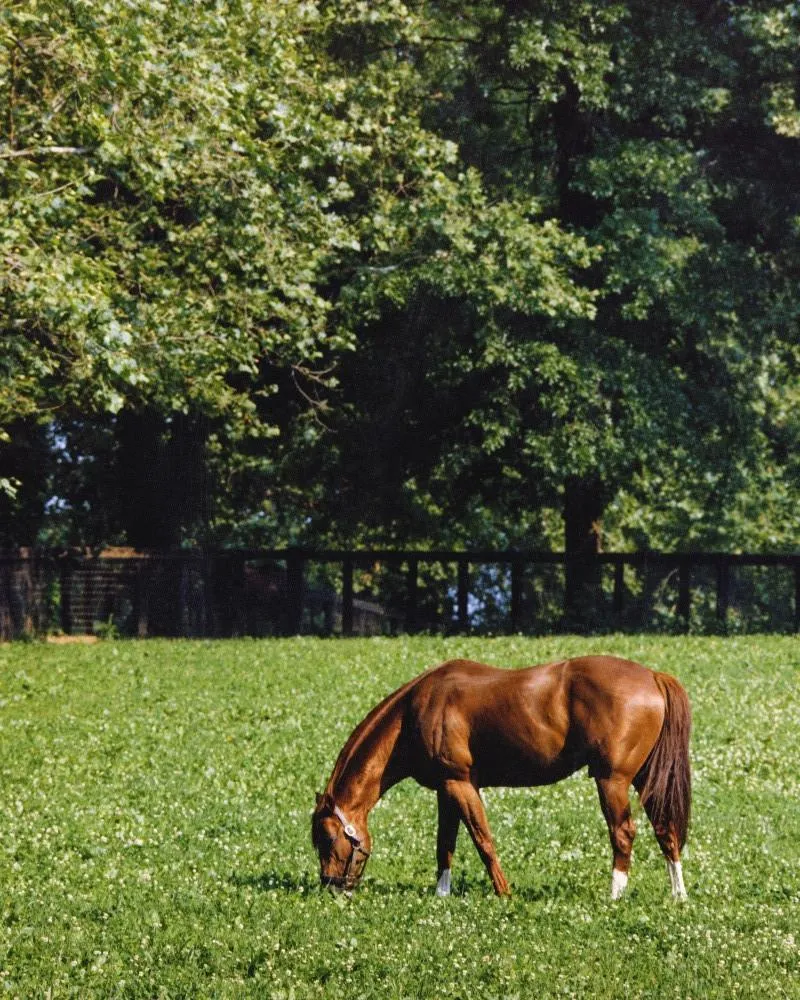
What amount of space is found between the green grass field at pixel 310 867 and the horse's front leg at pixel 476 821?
257 millimetres

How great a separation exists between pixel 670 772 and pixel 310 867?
12.2 ft

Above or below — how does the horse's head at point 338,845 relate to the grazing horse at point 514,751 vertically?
below

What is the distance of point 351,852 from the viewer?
1130 centimetres

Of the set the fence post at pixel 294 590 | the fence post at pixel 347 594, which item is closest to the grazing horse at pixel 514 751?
the fence post at pixel 347 594

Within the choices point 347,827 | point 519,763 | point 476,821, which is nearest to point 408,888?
point 476,821

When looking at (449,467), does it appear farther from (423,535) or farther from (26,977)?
(26,977)

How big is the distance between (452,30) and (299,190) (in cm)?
1343

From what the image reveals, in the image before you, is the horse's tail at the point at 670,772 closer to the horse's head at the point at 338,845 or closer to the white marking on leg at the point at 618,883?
the white marking on leg at the point at 618,883

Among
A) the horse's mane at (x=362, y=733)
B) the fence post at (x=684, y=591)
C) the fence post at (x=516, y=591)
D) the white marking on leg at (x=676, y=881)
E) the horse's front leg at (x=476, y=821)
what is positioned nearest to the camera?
the horse's front leg at (x=476, y=821)

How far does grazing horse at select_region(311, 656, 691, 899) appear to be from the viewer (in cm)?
1137

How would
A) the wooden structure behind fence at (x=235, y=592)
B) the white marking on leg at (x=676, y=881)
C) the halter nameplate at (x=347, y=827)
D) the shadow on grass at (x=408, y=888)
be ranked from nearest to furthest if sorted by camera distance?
the halter nameplate at (x=347, y=827) → the white marking on leg at (x=676, y=881) → the shadow on grass at (x=408, y=888) → the wooden structure behind fence at (x=235, y=592)

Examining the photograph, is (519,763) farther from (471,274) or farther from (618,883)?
(471,274)

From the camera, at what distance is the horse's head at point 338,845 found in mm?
11219

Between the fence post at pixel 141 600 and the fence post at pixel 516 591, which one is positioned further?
the fence post at pixel 516 591
